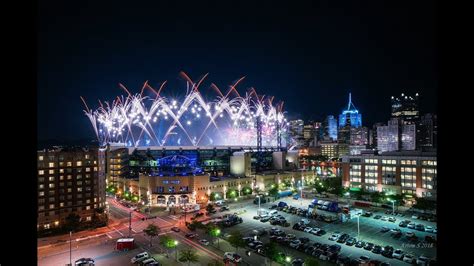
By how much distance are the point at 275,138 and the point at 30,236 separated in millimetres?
52063

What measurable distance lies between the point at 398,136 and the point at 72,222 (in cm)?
7569

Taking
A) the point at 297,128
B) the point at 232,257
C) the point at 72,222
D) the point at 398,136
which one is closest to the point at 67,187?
the point at 72,222

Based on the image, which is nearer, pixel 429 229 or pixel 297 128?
pixel 429 229

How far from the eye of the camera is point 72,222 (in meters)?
20.9

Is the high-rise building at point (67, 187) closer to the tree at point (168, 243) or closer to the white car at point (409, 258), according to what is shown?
the tree at point (168, 243)

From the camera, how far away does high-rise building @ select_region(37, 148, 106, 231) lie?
21.5 meters

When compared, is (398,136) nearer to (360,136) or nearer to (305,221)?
(360,136)

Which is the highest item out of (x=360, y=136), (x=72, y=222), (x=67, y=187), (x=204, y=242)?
(x=360, y=136)

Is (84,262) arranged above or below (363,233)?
above

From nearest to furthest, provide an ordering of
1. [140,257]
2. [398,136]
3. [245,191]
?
[140,257] → [245,191] → [398,136]

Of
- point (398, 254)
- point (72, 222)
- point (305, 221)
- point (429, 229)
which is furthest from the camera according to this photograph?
point (305, 221)

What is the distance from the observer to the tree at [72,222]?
20706mm

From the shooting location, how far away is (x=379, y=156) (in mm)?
32469

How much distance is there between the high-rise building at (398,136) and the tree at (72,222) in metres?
70.1
